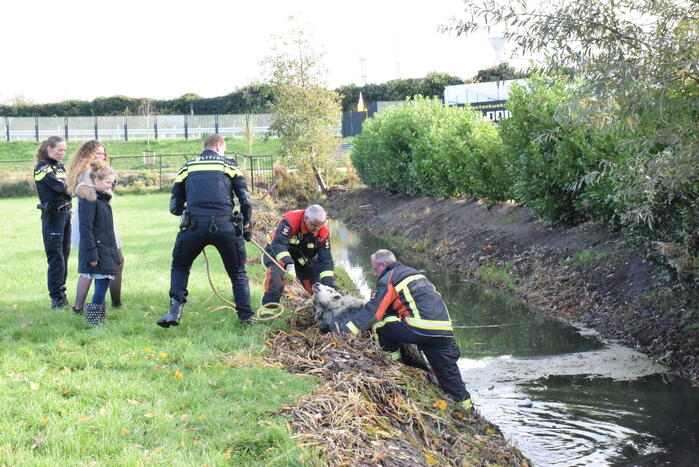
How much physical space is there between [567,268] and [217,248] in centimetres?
775

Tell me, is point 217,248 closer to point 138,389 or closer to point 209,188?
point 209,188

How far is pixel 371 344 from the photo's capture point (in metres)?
7.74

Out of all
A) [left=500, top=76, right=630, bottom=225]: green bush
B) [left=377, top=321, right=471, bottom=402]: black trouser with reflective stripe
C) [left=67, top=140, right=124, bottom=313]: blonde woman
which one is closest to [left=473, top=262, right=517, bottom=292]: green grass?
[left=500, top=76, right=630, bottom=225]: green bush

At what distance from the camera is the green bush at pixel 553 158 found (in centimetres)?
1317

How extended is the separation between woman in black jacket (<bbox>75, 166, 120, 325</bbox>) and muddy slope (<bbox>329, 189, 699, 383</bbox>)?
274 inches

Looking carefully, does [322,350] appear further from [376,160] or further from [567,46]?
[376,160]

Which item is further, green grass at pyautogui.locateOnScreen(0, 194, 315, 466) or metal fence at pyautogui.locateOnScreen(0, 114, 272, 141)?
metal fence at pyautogui.locateOnScreen(0, 114, 272, 141)

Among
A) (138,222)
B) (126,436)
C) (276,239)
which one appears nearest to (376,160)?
(138,222)

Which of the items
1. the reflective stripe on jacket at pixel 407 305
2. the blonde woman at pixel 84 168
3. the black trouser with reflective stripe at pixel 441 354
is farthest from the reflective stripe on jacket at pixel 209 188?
the black trouser with reflective stripe at pixel 441 354

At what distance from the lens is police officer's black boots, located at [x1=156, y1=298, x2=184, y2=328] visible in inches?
310

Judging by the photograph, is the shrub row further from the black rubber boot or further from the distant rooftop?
the distant rooftop

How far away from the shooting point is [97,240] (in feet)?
26.6

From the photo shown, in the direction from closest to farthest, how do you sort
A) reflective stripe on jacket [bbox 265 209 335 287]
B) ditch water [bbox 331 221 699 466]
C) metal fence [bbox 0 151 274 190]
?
1. ditch water [bbox 331 221 699 466]
2. reflective stripe on jacket [bbox 265 209 335 287]
3. metal fence [bbox 0 151 274 190]

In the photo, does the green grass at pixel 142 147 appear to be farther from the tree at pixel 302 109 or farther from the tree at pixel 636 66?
the tree at pixel 636 66
